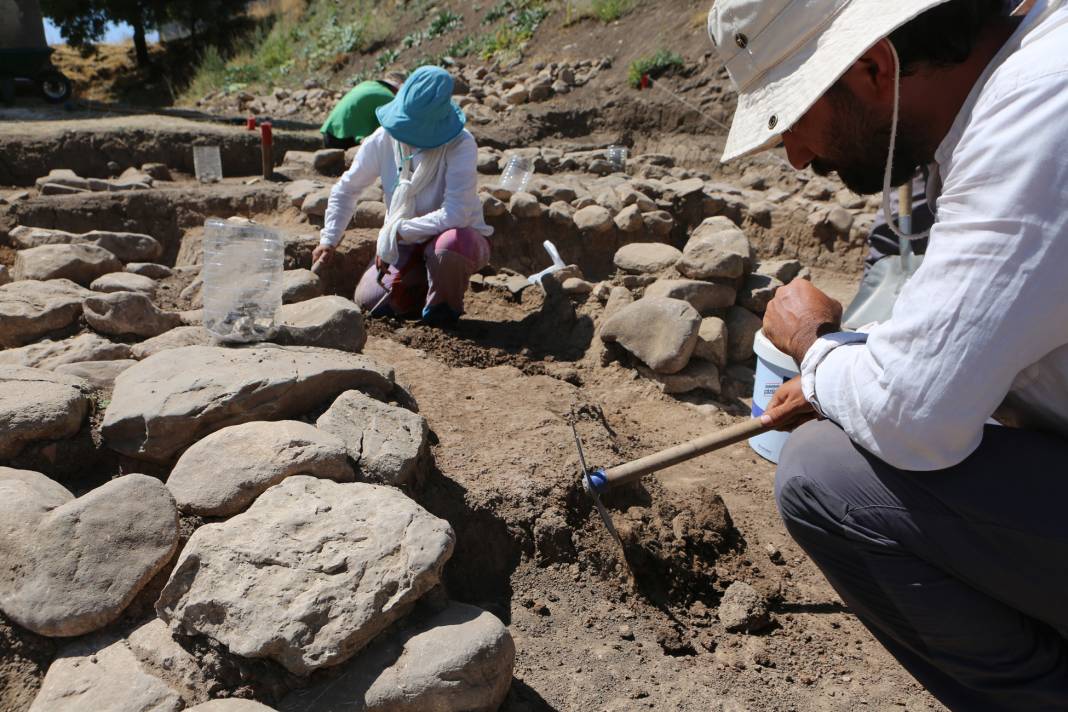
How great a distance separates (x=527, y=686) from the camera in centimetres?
203

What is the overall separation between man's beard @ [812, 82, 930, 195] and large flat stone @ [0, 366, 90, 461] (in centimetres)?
203

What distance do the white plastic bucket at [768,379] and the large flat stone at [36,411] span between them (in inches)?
87.6

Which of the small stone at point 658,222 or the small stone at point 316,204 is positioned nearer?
the small stone at point 316,204

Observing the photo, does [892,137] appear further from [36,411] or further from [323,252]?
[323,252]

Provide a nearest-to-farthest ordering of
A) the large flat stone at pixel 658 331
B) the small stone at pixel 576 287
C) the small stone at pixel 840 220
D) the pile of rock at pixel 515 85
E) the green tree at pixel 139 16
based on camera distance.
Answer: the large flat stone at pixel 658 331 < the small stone at pixel 576 287 < the small stone at pixel 840 220 < the pile of rock at pixel 515 85 < the green tree at pixel 139 16

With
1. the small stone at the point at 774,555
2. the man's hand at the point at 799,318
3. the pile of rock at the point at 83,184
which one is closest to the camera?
the man's hand at the point at 799,318

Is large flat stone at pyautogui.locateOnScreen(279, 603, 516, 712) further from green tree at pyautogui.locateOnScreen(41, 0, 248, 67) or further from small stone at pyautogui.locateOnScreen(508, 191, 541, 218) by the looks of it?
green tree at pyautogui.locateOnScreen(41, 0, 248, 67)

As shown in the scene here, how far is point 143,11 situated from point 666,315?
761 inches

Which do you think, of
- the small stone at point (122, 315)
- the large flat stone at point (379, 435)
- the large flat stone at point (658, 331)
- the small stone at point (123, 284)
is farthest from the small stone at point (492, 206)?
the large flat stone at point (379, 435)

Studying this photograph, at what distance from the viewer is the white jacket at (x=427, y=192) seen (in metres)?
4.34

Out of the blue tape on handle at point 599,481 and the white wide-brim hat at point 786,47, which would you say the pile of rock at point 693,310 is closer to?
the blue tape on handle at point 599,481

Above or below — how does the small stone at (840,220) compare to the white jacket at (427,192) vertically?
below

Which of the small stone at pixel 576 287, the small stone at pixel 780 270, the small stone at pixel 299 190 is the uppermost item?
the small stone at pixel 299 190

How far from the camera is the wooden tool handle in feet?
7.35
